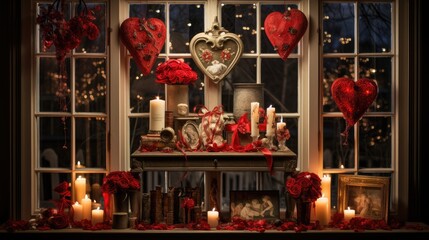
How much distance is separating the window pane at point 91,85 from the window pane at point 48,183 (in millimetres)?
474

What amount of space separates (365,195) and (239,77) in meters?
1.14

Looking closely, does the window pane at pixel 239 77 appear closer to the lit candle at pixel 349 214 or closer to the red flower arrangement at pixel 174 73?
the red flower arrangement at pixel 174 73

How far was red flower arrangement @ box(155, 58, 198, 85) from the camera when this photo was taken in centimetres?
400

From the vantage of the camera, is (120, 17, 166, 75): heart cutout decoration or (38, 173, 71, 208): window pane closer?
(120, 17, 166, 75): heart cutout decoration

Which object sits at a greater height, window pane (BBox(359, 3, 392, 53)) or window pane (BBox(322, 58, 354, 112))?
window pane (BBox(359, 3, 392, 53))

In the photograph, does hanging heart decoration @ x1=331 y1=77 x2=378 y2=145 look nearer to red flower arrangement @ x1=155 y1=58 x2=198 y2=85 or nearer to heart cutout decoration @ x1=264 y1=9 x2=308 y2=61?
heart cutout decoration @ x1=264 y1=9 x2=308 y2=61

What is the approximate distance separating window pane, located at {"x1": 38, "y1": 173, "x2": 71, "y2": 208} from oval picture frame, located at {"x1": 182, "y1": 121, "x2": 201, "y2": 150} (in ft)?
2.86

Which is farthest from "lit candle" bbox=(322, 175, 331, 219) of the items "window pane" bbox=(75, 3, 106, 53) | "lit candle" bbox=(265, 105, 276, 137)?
"window pane" bbox=(75, 3, 106, 53)

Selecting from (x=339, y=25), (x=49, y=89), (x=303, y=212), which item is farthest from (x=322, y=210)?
(x=49, y=89)

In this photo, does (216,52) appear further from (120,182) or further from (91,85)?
(120,182)

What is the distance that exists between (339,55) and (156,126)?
51.5 inches

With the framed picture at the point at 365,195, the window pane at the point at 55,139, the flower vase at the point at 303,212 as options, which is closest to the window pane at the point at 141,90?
the window pane at the point at 55,139

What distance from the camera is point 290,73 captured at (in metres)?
6.19
